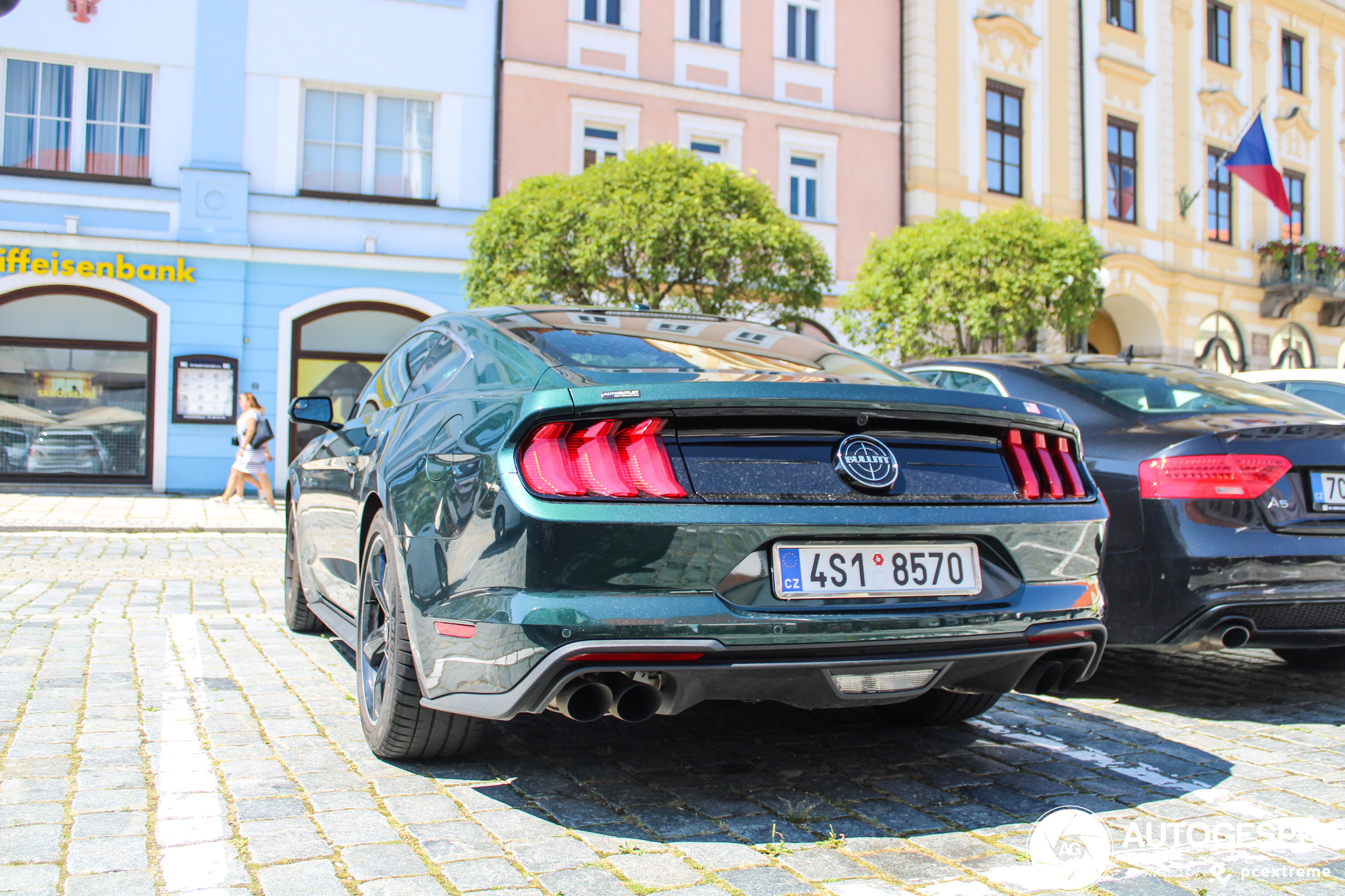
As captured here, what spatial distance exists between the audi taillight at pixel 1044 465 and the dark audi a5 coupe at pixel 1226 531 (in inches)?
37.1

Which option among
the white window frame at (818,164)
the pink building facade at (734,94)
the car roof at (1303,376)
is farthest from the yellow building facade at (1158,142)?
the car roof at (1303,376)

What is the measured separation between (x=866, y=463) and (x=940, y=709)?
4.74ft

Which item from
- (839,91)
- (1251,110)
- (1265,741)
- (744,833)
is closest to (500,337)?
(744,833)

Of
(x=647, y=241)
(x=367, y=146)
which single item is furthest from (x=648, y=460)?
(x=367, y=146)

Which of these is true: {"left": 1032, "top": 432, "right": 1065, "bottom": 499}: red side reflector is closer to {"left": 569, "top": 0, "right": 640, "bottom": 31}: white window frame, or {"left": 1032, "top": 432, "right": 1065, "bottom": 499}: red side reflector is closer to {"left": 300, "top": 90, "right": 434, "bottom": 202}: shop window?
{"left": 300, "top": 90, "right": 434, "bottom": 202}: shop window

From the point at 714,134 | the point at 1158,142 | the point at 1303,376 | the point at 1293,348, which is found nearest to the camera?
the point at 1303,376

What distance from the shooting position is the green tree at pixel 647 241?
43.3ft

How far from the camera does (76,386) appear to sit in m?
16.0

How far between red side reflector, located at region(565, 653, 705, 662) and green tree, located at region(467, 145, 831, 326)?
35.7 ft

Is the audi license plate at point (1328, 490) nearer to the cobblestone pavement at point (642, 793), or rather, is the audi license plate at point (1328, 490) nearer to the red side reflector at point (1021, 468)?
the cobblestone pavement at point (642, 793)

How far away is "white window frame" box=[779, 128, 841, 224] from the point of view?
1945 cm

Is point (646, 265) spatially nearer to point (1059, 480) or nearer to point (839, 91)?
point (839, 91)

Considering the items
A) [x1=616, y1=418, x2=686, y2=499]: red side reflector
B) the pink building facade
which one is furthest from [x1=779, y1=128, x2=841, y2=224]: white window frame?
[x1=616, y1=418, x2=686, y2=499]: red side reflector

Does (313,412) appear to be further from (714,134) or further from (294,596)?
(714,134)
